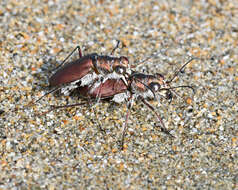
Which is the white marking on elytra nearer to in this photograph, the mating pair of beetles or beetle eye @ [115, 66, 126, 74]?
the mating pair of beetles

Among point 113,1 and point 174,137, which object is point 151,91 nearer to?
point 174,137

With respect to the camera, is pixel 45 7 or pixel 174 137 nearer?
pixel 174 137

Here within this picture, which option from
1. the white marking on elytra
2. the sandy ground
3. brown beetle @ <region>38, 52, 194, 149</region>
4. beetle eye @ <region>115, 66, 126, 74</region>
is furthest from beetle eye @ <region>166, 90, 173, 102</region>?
beetle eye @ <region>115, 66, 126, 74</region>

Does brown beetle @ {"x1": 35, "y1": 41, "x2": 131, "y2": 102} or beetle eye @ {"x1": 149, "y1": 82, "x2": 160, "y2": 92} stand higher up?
brown beetle @ {"x1": 35, "y1": 41, "x2": 131, "y2": 102}

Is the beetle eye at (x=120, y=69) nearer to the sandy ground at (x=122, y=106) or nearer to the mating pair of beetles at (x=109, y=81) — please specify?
the mating pair of beetles at (x=109, y=81)

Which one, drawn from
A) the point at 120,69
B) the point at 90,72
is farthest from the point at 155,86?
the point at 90,72

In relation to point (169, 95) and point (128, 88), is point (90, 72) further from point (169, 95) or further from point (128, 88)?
point (169, 95)

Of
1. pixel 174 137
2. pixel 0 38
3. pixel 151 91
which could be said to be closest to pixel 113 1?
pixel 0 38

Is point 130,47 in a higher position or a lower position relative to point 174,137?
higher

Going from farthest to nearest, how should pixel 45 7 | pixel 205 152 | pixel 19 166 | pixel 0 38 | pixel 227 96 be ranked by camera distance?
pixel 45 7, pixel 0 38, pixel 227 96, pixel 205 152, pixel 19 166
